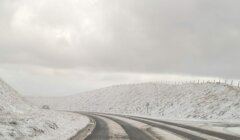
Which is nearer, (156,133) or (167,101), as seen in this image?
(156,133)

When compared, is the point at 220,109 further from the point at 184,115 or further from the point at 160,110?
the point at 160,110

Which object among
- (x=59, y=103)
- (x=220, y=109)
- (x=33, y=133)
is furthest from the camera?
(x=59, y=103)

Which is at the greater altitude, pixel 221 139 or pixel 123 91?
pixel 123 91

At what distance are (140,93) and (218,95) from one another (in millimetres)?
41979

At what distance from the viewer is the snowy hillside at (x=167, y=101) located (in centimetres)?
5859

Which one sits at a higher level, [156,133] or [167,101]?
[167,101]

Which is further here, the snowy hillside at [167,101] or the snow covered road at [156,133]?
the snowy hillside at [167,101]

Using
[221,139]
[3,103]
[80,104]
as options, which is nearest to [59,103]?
[80,104]

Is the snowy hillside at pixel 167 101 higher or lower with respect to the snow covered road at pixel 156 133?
higher

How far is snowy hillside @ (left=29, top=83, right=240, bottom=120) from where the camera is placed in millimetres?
58594

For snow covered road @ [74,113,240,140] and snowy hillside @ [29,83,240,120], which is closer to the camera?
snow covered road @ [74,113,240,140]

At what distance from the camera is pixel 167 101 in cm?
8081

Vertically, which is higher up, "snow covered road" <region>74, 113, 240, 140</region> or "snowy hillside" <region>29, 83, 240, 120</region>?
"snowy hillside" <region>29, 83, 240, 120</region>

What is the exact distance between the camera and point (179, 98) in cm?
7788
